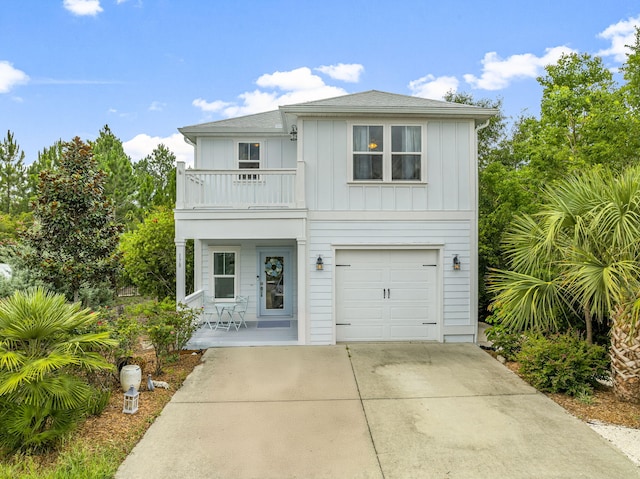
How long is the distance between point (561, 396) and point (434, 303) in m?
3.46

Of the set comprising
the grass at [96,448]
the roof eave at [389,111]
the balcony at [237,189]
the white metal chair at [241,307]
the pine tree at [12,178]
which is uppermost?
the pine tree at [12,178]

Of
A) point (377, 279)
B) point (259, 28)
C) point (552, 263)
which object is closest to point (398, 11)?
point (259, 28)

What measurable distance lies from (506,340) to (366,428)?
4.04 m

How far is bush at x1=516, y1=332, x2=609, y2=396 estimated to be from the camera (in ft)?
18.9

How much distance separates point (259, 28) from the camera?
48.3ft

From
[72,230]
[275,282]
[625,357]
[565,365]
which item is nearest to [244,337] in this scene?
[275,282]

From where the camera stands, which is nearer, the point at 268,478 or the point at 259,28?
the point at 268,478

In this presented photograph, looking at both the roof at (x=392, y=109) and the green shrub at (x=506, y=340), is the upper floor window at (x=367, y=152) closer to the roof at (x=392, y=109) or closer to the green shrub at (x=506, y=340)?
the roof at (x=392, y=109)

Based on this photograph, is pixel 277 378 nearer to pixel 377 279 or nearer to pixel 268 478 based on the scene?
pixel 268 478

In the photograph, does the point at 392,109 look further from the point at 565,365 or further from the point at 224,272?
the point at 224,272

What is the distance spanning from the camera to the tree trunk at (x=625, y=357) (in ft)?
17.3

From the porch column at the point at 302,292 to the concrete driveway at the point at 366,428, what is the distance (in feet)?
4.26

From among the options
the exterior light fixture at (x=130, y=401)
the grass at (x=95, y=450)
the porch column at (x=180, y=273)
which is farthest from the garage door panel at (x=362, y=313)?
the exterior light fixture at (x=130, y=401)

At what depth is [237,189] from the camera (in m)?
8.71
